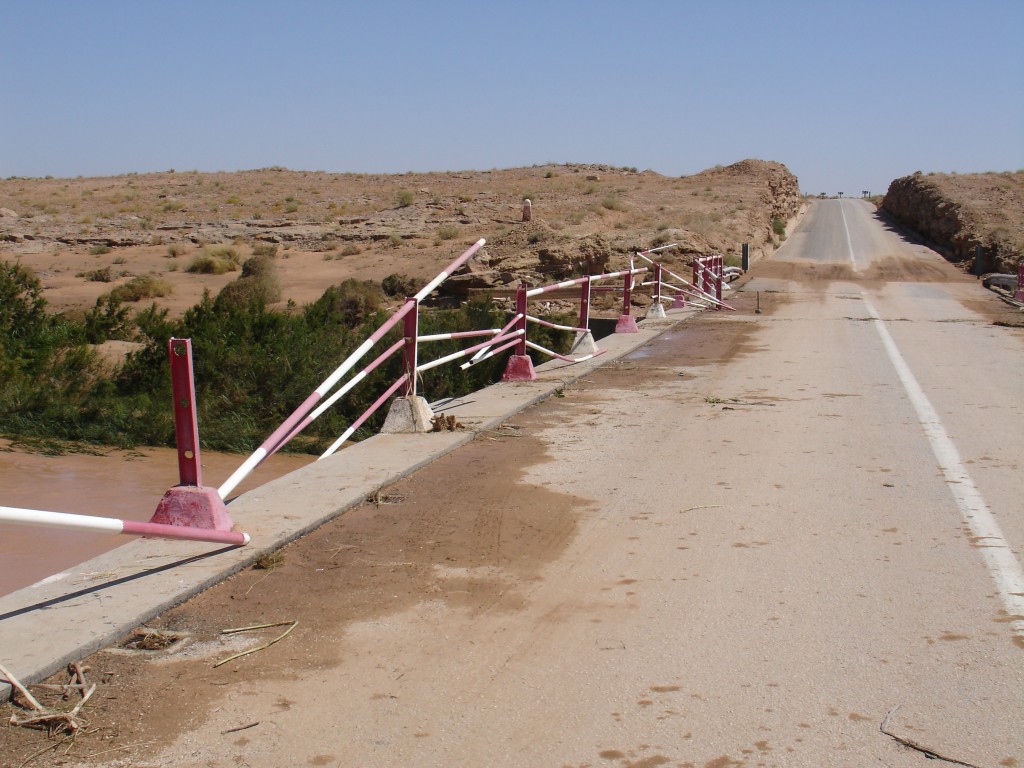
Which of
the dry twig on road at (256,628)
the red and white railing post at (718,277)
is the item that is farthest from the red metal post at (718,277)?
the dry twig on road at (256,628)

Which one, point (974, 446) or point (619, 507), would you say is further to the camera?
point (974, 446)

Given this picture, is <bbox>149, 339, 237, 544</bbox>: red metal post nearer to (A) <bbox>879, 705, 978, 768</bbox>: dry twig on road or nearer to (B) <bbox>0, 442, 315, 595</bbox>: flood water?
(B) <bbox>0, 442, 315, 595</bbox>: flood water

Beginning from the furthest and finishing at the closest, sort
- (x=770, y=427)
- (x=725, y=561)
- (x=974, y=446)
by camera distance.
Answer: (x=770, y=427) → (x=974, y=446) → (x=725, y=561)

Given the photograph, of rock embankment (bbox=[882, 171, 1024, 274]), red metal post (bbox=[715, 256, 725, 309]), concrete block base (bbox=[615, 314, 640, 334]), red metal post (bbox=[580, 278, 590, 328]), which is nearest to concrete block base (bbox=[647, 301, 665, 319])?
concrete block base (bbox=[615, 314, 640, 334])

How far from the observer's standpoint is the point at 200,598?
504 cm

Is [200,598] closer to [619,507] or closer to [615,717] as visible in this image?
[615,717]

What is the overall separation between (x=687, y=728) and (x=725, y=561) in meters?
2.02

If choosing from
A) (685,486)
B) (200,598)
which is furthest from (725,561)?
(200,598)

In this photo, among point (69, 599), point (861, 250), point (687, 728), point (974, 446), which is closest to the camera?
A: point (687, 728)

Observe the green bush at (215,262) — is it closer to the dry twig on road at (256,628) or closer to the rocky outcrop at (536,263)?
the rocky outcrop at (536,263)

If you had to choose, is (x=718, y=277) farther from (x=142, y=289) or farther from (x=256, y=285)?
(x=142, y=289)

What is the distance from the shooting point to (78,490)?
33.9ft

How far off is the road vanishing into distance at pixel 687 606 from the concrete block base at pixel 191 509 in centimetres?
92

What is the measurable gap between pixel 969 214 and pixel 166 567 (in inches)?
2034
